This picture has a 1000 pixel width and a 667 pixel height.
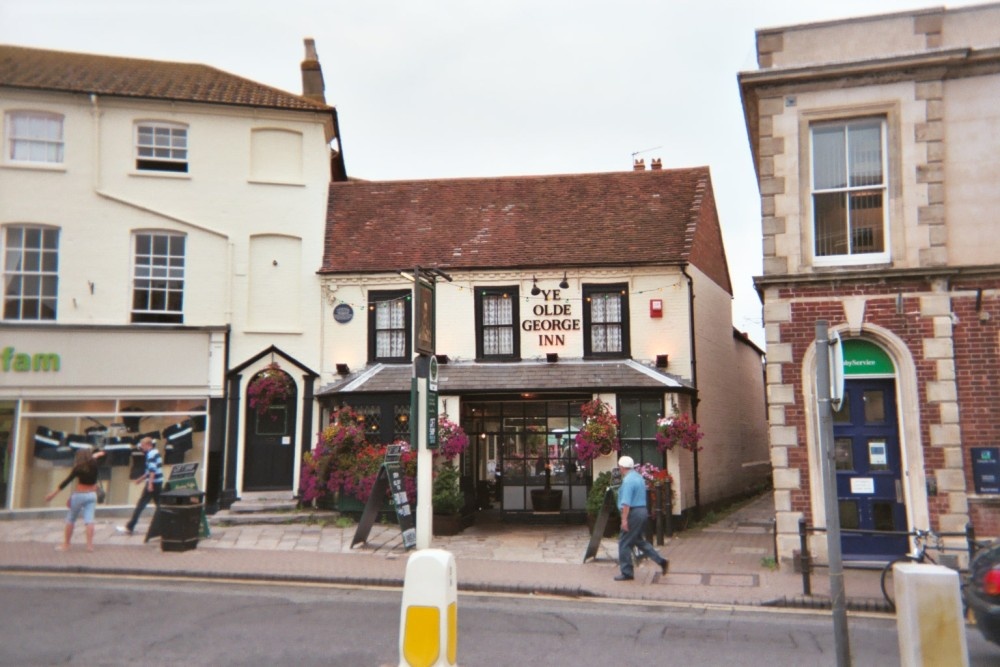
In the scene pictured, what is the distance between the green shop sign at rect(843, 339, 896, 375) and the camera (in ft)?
40.9

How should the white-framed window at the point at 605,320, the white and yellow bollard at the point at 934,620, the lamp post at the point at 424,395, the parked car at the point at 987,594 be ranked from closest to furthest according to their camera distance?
the white and yellow bollard at the point at 934,620
the parked car at the point at 987,594
the lamp post at the point at 424,395
the white-framed window at the point at 605,320

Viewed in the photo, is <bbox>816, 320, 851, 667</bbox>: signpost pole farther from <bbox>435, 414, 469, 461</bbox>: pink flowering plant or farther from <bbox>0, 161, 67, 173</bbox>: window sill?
<bbox>0, 161, 67, 173</bbox>: window sill

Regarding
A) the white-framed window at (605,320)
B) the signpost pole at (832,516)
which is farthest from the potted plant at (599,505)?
the signpost pole at (832,516)

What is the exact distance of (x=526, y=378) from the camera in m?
17.7

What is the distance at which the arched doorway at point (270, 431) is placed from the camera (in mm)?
18250

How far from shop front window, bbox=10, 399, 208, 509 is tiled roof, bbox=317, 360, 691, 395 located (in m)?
3.12

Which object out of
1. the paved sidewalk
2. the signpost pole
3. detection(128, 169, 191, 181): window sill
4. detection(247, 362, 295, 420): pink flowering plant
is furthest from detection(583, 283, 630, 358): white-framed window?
the signpost pole

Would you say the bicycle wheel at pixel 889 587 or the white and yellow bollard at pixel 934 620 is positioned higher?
the white and yellow bollard at pixel 934 620

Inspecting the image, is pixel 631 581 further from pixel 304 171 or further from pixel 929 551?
pixel 304 171

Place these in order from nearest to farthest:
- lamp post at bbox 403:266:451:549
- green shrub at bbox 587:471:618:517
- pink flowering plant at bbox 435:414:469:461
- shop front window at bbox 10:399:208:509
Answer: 1. lamp post at bbox 403:266:451:549
2. green shrub at bbox 587:471:618:517
3. pink flowering plant at bbox 435:414:469:461
4. shop front window at bbox 10:399:208:509

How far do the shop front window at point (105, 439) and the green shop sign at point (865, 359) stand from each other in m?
12.9

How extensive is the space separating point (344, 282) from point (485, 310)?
326cm

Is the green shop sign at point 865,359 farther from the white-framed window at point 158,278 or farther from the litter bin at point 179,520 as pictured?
the white-framed window at point 158,278

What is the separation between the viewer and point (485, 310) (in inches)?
734
